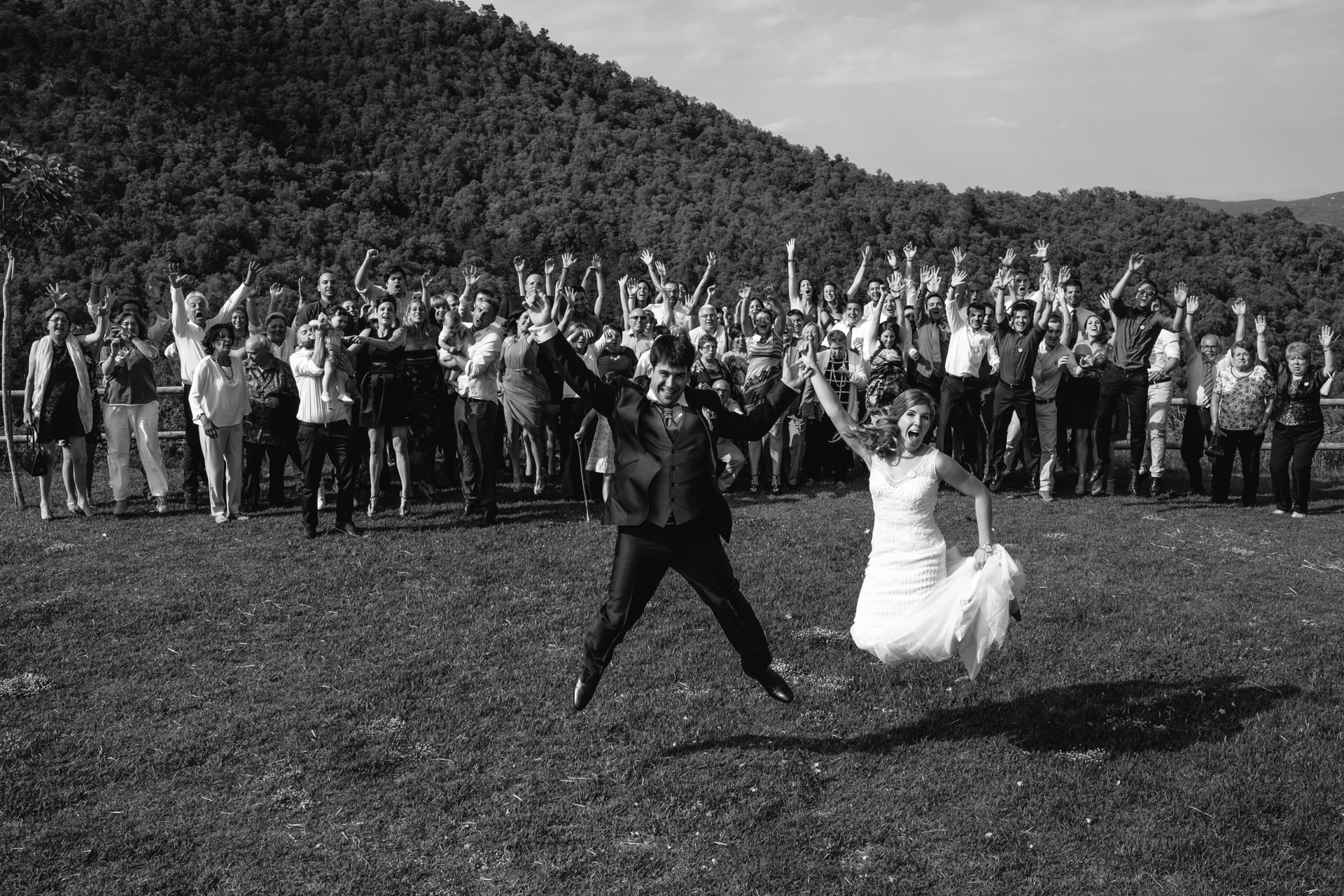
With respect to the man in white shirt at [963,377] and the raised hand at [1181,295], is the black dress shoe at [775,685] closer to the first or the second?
the man in white shirt at [963,377]

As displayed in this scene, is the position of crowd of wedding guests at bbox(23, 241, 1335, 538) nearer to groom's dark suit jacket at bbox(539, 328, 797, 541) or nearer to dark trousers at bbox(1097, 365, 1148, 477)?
dark trousers at bbox(1097, 365, 1148, 477)

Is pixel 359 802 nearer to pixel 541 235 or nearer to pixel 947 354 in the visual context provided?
pixel 947 354

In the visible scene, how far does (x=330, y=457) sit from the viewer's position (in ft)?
34.9

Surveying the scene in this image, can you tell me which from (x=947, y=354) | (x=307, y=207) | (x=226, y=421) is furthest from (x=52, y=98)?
(x=947, y=354)

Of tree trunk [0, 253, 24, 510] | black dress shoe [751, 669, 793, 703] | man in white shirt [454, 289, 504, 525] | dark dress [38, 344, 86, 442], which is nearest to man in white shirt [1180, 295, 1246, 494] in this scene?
man in white shirt [454, 289, 504, 525]

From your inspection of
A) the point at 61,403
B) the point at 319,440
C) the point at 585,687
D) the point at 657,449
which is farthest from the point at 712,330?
the point at 585,687

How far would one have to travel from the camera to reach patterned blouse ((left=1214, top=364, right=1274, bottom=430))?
1219 cm

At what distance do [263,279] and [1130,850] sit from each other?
102ft

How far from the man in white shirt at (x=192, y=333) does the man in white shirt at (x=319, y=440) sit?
1.54 metres

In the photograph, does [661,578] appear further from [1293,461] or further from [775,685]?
[1293,461]

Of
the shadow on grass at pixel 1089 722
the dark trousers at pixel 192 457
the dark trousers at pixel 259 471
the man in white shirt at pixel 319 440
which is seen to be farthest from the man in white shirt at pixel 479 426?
the shadow on grass at pixel 1089 722

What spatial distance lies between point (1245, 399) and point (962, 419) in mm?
3072

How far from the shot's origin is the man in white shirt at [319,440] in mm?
10492

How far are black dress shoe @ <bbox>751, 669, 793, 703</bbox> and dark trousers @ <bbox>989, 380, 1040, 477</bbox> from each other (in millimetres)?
7489
